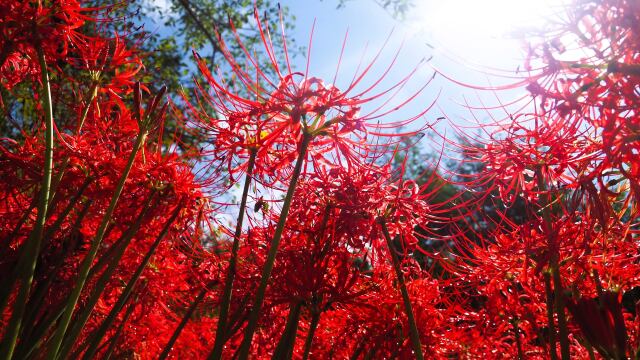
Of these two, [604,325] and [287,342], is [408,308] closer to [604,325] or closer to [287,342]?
[287,342]

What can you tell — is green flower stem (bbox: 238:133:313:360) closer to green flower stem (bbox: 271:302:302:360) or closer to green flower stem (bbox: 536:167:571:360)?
green flower stem (bbox: 271:302:302:360)

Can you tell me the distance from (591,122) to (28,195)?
6.94 feet

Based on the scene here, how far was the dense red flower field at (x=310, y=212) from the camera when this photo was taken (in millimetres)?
1329

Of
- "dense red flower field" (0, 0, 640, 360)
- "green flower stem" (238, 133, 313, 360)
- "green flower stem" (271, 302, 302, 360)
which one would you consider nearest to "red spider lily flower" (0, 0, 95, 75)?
"dense red flower field" (0, 0, 640, 360)

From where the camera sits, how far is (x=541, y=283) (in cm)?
190

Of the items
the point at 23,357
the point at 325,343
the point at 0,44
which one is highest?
the point at 0,44

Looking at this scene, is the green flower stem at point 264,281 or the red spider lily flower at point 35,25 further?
the red spider lily flower at point 35,25

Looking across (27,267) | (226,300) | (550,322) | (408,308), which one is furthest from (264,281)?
(550,322)

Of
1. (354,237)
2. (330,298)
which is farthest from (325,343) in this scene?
(354,237)

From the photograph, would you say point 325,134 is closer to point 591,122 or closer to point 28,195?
point 591,122

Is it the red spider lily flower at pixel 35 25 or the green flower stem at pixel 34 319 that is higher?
the red spider lily flower at pixel 35 25

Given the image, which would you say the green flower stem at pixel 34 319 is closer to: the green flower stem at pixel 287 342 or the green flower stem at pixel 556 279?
the green flower stem at pixel 287 342

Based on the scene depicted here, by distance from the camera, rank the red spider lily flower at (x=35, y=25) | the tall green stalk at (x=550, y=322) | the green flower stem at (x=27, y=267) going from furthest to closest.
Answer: the red spider lily flower at (x=35, y=25) → the tall green stalk at (x=550, y=322) → the green flower stem at (x=27, y=267)

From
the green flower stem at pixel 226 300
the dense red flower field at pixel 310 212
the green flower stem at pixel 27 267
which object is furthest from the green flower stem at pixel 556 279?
the green flower stem at pixel 27 267
